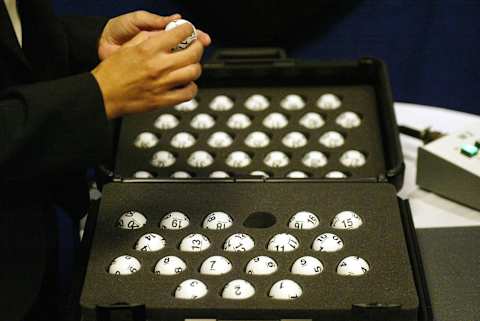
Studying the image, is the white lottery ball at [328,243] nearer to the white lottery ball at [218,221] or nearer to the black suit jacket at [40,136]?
the white lottery ball at [218,221]

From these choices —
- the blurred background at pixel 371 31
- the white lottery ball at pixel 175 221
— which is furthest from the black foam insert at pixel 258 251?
the blurred background at pixel 371 31

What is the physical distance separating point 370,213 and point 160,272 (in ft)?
0.78

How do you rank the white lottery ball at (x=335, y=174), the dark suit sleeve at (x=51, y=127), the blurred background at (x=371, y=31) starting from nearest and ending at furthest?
the dark suit sleeve at (x=51, y=127) → the white lottery ball at (x=335, y=174) → the blurred background at (x=371, y=31)

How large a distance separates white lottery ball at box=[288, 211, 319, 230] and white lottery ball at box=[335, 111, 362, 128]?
225mm

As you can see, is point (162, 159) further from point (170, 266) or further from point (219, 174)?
point (170, 266)

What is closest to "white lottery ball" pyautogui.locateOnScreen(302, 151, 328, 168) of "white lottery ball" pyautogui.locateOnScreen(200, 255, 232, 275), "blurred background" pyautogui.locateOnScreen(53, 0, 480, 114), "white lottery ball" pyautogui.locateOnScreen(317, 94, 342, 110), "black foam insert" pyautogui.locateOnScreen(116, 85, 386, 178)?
"black foam insert" pyautogui.locateOnScreen(116, 85, 386, 178)

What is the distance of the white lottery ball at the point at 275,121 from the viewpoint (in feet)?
3.51

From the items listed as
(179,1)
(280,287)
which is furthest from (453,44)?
(280,287)

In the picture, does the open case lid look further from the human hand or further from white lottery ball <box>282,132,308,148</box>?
the human hand

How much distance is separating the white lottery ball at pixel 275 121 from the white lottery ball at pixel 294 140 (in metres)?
0.03

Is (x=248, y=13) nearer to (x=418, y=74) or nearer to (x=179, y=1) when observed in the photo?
(x=179, y=1)

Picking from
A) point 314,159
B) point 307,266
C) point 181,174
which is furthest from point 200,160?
point 307,266

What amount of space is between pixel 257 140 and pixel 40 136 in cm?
37

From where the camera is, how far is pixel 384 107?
105 centimetres
